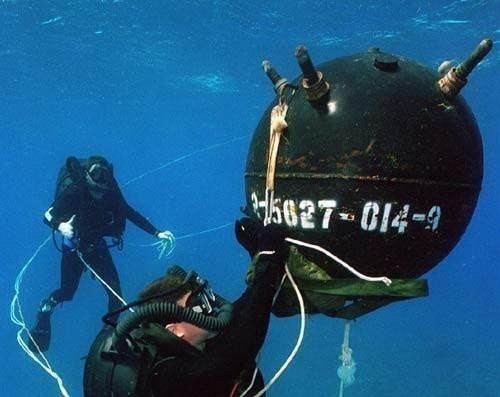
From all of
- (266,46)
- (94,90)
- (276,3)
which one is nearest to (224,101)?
(94,90)

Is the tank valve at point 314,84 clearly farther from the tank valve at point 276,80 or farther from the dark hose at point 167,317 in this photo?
the dark hose at point 167,317

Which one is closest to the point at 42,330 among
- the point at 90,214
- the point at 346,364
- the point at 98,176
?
the point at 90,214

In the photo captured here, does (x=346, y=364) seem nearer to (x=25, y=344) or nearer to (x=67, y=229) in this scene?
(x=25, y=344)

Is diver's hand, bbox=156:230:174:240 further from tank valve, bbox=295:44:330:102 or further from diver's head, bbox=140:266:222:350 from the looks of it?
tank valve, bbox=295:44:330:102

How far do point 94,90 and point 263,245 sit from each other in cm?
2999

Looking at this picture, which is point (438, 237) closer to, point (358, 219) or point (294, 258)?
point (358, 219)

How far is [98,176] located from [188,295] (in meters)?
7.02

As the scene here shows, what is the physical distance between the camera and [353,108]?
3.09m

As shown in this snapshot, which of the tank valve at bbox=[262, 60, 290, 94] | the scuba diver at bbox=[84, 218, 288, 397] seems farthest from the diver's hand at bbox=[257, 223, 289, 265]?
the tank valve at bbox=[262, 60, 290, 94]

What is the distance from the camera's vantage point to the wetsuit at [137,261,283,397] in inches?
125

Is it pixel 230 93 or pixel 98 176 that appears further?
pixel 230 93

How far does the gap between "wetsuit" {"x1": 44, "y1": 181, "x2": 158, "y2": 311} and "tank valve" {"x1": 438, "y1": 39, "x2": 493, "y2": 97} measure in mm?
8411

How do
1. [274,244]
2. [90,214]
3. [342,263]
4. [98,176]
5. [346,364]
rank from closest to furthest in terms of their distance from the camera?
[342,263]
[274,244]
[346,364]
[98,176]
[90,214]

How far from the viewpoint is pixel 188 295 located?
397 cm
